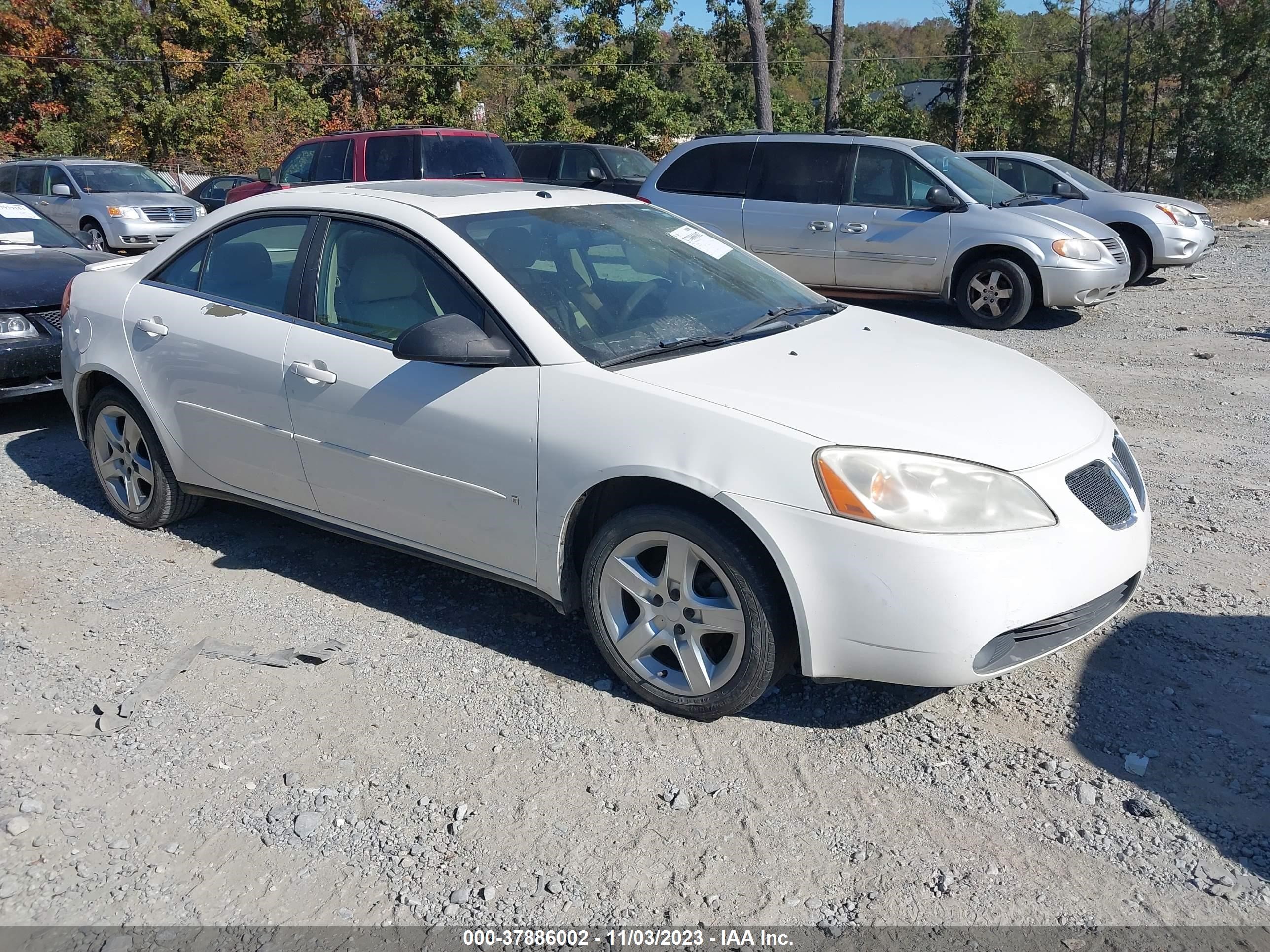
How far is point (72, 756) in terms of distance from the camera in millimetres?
3410

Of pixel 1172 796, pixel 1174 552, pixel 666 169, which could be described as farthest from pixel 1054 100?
pixel 1172 796

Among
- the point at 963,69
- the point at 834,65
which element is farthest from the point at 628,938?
the point at 963,69

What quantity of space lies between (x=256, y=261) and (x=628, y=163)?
1275cm

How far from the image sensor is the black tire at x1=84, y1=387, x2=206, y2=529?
5.07m

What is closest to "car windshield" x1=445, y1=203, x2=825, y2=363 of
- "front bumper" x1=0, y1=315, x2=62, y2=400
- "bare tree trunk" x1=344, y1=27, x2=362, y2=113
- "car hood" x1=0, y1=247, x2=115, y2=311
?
"front bumper" x1=0, y1=315, x2=62, y2=400

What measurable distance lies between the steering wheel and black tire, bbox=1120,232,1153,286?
34.4 feet

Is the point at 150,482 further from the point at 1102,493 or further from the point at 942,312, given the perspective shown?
the point at 942,312

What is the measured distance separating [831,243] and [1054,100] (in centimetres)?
2260

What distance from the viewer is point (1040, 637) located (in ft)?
10.5

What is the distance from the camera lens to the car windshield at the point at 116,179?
57.8 ft

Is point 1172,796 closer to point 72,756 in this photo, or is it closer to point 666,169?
point 72,756

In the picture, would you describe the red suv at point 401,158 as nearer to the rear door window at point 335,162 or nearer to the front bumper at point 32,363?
the rear door window at point 335,162

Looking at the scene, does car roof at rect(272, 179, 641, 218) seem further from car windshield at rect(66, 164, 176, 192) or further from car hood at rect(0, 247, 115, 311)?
car windshield at rect(66, 164, 176, 192)

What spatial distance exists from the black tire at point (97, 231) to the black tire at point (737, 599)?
16.2 meters
